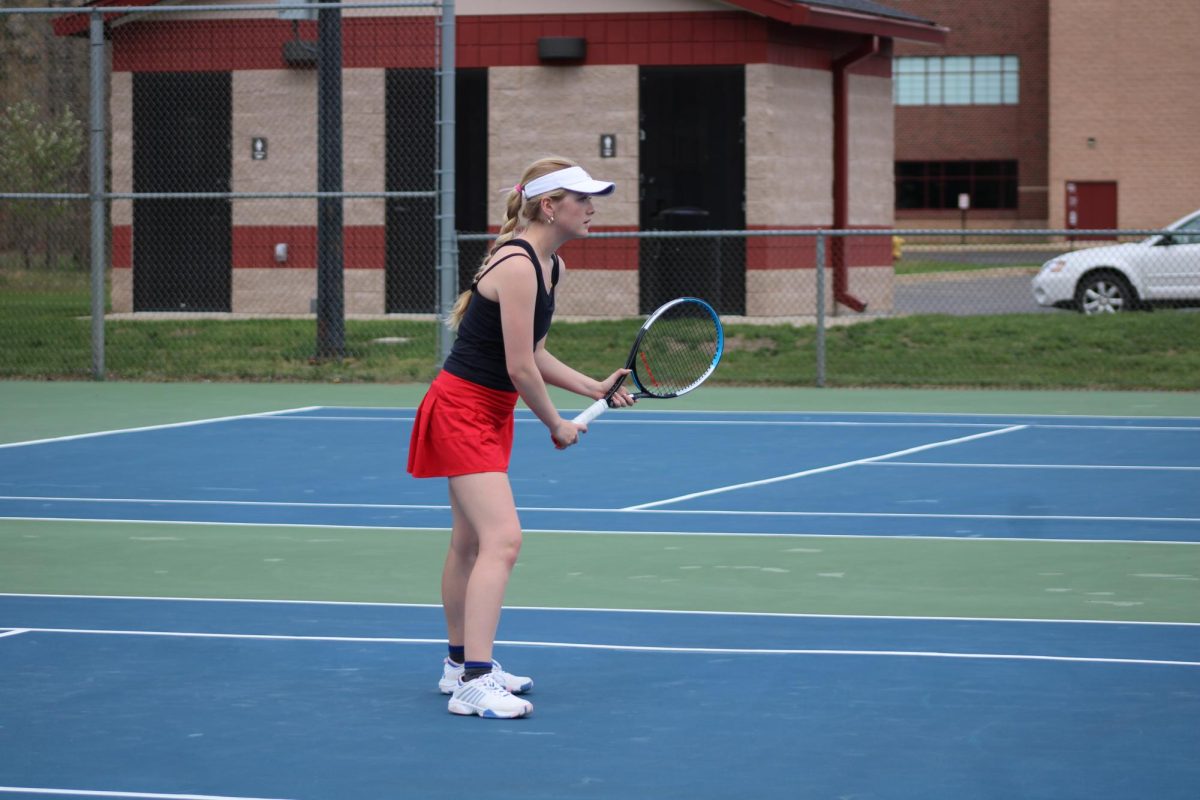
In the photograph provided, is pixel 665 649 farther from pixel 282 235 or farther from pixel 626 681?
pixel 282 235

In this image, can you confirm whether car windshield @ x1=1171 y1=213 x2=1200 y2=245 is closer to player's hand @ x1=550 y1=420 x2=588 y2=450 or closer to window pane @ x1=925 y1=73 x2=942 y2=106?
player's hand @ x1=550 y1=420 x2=588 y2=450

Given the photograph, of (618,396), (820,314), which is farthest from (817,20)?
(618,396)

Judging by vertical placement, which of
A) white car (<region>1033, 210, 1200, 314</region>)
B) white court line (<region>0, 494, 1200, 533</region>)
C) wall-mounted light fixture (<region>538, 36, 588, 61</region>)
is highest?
wall-mounted light fixture (<region>538, 36, 588, 61</region>)

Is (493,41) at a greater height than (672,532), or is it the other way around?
(493,41)

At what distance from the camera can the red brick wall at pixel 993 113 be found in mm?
60312

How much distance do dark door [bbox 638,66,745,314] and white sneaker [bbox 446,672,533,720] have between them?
55.1 ft

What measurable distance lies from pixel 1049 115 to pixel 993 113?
3.54 m

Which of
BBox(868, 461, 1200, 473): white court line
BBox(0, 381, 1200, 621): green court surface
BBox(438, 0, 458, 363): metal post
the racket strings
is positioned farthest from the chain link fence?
the racket strings

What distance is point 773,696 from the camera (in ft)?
21.5

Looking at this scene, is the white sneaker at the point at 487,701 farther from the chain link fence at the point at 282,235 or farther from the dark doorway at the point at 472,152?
the dark doorway at the point at 472,152

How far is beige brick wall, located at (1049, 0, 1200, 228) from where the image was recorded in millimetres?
54438

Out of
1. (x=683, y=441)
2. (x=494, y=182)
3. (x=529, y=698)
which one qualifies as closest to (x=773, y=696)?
(x=529, y=698)

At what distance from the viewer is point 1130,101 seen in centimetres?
5544

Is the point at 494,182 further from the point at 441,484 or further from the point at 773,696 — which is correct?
the point at 773,696
